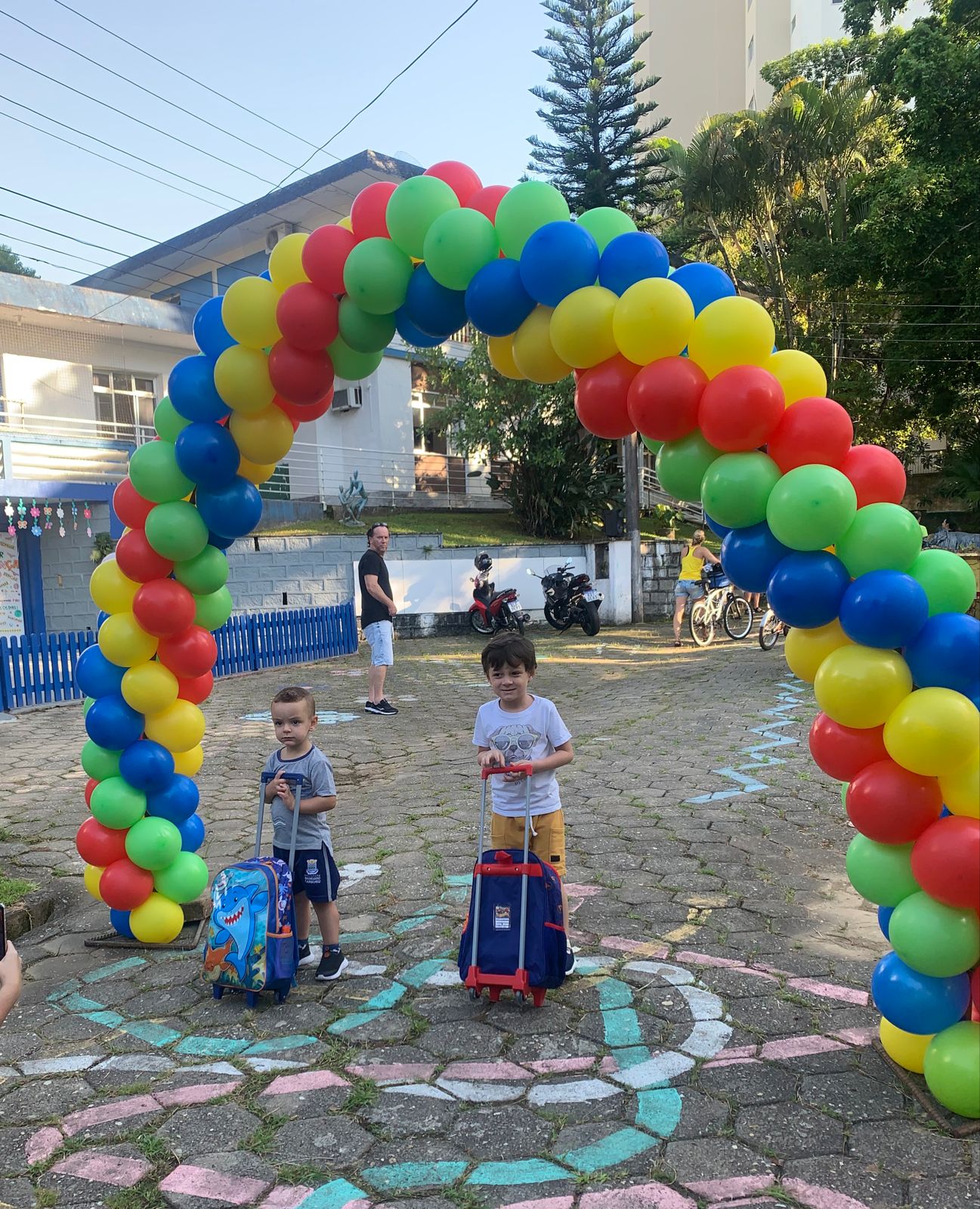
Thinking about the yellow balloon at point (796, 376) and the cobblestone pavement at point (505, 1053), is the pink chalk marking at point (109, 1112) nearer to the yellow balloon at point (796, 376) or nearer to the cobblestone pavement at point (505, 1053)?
the cobblestone pavement at point (505, 1053)

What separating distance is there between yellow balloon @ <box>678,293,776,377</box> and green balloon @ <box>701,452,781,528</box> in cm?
33

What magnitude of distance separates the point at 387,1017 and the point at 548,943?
682 mm

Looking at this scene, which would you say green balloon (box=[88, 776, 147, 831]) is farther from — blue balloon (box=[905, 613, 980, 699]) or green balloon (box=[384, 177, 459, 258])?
blue balloon (box=[905, 613, 980, 699])

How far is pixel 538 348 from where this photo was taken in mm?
3422

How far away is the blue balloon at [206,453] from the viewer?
4039 mm

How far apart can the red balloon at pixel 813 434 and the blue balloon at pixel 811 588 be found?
0.32 meters

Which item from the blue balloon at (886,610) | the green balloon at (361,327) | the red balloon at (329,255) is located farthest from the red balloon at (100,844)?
the blue balloon at (886,610)

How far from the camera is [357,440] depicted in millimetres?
23109

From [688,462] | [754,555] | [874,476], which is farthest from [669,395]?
[874,476]

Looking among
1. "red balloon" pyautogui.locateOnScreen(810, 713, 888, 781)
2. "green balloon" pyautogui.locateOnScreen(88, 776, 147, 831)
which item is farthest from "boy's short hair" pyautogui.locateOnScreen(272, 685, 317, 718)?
"red balloon" pyautogui.locateOnScreen(810, 713, 888, 781)

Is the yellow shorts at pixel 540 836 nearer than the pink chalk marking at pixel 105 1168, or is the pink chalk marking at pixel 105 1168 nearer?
the pink chalk marking at pixel 105 1168

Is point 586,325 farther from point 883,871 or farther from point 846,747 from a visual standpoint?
point 883,871

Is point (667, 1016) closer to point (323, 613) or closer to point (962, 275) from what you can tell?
point (323, 613)

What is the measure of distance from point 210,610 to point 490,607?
11561 millimetres
